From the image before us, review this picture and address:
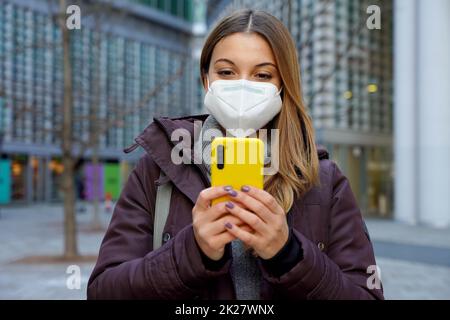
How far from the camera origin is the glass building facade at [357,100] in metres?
20.6

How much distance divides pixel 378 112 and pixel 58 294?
61.3 ft

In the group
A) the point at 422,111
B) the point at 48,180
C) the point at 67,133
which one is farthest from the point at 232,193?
the point at 48,180

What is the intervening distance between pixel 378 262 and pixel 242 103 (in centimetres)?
951

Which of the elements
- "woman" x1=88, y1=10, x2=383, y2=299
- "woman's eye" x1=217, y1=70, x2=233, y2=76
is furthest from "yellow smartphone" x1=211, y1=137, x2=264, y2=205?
"woman's eye" x1=217, y1=70, x2=233, y2=76

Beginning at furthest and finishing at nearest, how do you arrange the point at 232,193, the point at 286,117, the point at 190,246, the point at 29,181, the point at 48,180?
the point at 48,180 < the point at 29,181 < the point at 286,117 < the point at 190,246 < the point at 232,193

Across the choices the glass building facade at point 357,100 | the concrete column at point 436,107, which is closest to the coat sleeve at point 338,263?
the concrete column at point 436,107

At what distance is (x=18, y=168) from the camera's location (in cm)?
3319

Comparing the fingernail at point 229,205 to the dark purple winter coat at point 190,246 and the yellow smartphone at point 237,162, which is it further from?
the dark purple winter coat at point 190,246

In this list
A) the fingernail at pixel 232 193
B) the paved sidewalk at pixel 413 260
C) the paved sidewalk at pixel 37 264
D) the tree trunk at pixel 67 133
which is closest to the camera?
the fingernail at pixel 232 193

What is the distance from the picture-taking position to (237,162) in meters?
1.26

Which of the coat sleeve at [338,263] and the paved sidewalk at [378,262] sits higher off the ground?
the coat sleeve at [338,263]

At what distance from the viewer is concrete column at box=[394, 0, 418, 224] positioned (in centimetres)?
1789

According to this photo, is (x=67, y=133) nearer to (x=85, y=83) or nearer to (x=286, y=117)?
(x=286, y=117)

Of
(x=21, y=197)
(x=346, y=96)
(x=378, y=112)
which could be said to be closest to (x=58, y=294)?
(x=346, y=96)
